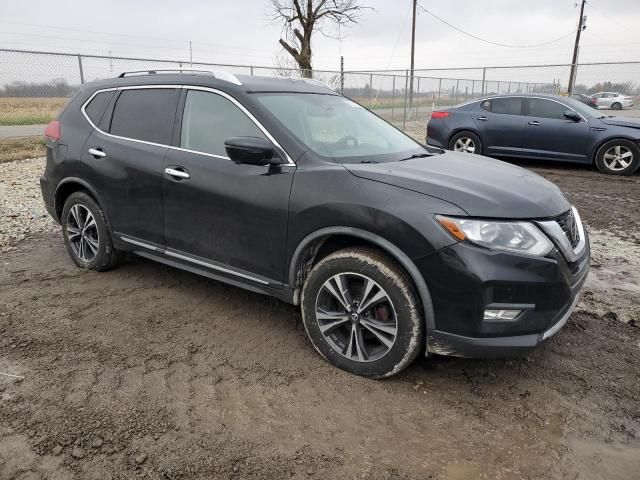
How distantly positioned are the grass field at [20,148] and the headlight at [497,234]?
409 inches

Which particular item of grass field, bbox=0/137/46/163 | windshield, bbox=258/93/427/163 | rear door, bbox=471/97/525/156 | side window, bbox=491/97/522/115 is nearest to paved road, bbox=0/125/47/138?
grass field, bbox=0/137/46/163

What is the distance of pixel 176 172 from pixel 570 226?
2657 millimetres

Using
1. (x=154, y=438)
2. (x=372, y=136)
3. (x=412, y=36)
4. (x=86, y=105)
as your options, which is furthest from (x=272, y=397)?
(x=412, y=36)

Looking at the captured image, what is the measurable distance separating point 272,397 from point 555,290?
65.2 inches

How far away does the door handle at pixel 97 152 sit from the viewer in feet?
13.7

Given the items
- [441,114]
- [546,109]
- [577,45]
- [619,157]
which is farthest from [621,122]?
[577,45]

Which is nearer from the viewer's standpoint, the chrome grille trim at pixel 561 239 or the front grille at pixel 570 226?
the chrome grille trim at pixel 561 239

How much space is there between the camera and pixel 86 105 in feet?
14.7

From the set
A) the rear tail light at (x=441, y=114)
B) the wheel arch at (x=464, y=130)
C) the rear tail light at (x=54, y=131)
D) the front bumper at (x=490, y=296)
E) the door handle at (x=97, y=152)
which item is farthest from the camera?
the rear tail light at (x=441, y=114)

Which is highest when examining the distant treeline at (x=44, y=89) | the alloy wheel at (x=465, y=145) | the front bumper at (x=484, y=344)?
the distant treeline at (x=44, y=89)

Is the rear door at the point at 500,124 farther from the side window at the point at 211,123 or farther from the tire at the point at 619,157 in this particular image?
the side window at the point at 211,123

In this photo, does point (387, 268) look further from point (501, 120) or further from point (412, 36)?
point (412, 36)

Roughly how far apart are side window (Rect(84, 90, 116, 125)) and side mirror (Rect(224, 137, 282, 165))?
5.95 feet

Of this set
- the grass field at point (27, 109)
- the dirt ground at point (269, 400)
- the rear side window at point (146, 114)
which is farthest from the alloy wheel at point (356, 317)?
the grass field at point (27, 109)
